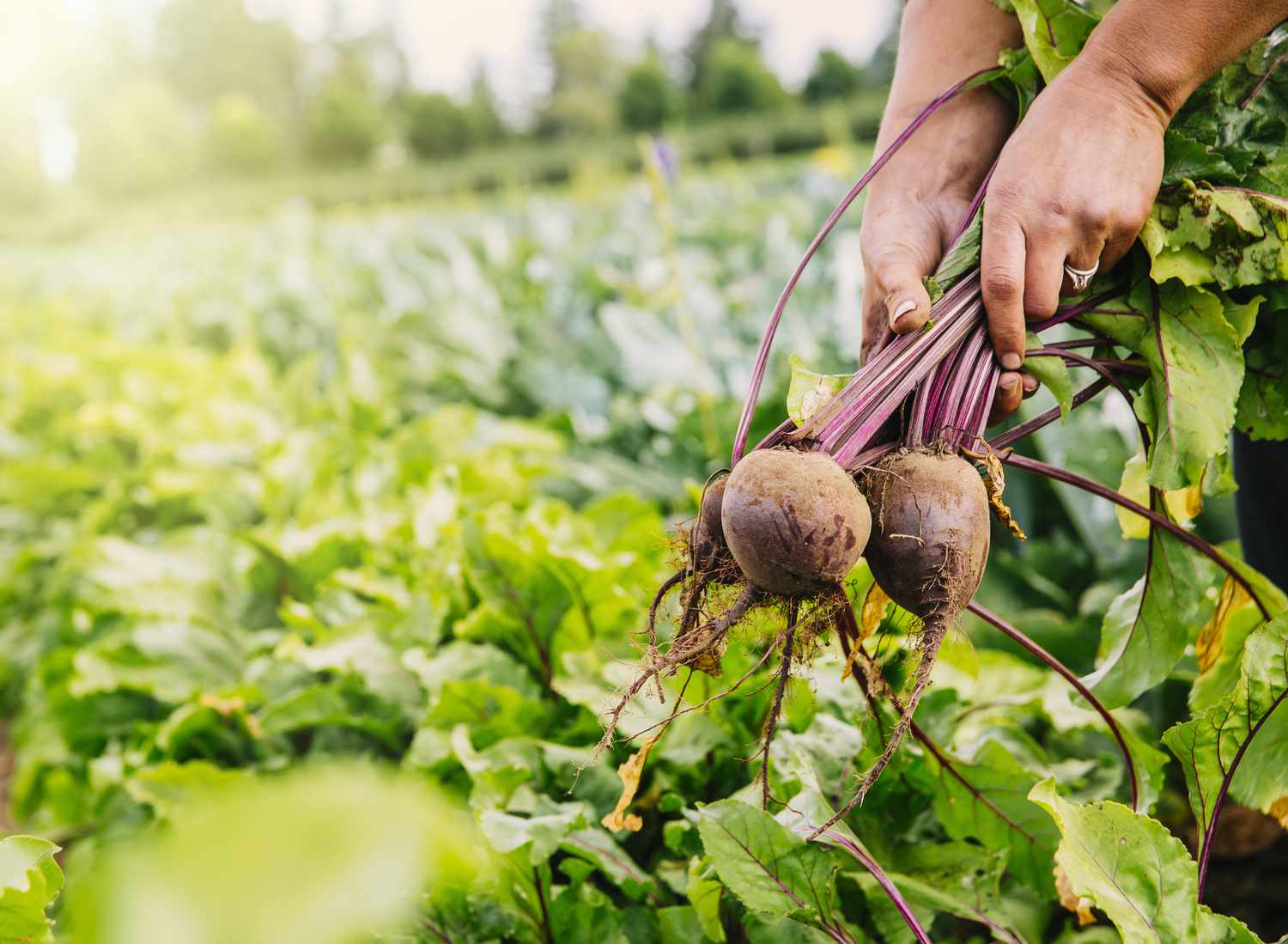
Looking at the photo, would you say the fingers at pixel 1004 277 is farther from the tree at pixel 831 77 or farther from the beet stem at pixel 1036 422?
the tree at pixel 831 77

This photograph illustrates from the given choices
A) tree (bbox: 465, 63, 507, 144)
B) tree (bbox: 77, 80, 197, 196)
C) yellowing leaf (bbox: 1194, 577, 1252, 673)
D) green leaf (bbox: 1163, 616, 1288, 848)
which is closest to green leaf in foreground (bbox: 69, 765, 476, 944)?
green leaf (bbox: 1163, 616, 1288, 848)

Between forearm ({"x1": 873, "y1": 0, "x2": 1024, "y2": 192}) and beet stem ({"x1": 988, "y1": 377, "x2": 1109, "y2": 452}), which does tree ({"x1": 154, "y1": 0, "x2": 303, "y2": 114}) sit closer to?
→ forearm ({"x1": 873, "y1": 0, "x2": 1024, "y2": 192})

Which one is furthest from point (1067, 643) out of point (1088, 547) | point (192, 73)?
point (192, 73)

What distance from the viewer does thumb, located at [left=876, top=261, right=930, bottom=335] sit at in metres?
1.21

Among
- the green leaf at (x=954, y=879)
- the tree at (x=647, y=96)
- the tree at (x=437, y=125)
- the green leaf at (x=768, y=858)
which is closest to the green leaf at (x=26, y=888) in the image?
the green leaf at (x=768, y=858)

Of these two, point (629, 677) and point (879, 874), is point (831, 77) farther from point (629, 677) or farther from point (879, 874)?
point (879, 874)

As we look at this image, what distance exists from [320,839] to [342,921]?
3 centimetres

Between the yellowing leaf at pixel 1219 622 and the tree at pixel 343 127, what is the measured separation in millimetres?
47316

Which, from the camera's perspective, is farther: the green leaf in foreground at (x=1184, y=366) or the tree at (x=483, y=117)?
Answer: the tree at (x=483, y=117)

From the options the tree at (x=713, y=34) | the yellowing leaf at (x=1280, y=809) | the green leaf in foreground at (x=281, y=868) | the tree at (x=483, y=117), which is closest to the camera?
the green leaf in foreground at (x=281, y=868)

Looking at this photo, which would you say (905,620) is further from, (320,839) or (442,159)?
(442,159)

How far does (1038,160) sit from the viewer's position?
1191 mm

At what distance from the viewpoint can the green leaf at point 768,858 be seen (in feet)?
4.00

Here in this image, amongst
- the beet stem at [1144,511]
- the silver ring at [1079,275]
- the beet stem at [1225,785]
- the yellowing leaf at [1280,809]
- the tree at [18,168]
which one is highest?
the tree at [18,168]
